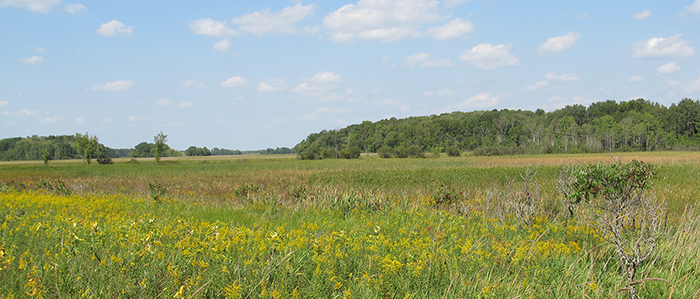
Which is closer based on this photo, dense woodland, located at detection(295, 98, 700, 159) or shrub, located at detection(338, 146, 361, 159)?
shrub, located at detection(338, 146, 361, 159)

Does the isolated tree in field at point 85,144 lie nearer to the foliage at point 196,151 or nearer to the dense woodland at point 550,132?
the dense woodland at point 550,132

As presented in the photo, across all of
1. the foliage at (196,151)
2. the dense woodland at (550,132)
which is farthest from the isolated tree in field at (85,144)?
the foliage at (196,151)

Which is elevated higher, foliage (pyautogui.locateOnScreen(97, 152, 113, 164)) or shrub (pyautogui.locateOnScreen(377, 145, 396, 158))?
foliage (pyautogui.locateOnScreen(97, 152, 113, 164))

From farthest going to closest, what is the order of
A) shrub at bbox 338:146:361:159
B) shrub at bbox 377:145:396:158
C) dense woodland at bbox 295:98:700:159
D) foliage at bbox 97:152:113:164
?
1. dense woodland at bbox 295:98:700:159
2. shrub at bbox 377:145:396:158
3. shrub at bbox 338:146:361:159
4. foliage at bbox 97:152:113:164

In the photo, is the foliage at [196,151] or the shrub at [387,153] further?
the foliage at [196,151]

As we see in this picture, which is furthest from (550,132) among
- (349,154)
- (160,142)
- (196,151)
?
(196,151)

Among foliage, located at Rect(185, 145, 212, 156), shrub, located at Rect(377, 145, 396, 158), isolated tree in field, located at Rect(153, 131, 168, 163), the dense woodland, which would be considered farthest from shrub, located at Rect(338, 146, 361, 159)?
foliage, located at Rect(185, 145, 212, 156)

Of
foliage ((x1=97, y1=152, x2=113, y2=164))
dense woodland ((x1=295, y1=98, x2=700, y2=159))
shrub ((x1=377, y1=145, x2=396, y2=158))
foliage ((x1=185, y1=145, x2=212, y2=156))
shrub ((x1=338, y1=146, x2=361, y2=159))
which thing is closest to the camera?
foliage ((x1=97, y1=152, x2=113, y2=164))

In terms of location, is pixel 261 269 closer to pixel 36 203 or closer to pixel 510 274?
pixel 510 274

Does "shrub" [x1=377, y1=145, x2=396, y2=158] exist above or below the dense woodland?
below

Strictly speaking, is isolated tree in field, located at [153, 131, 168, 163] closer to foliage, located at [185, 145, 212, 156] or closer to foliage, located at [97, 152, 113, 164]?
A: foliage, located at [97, 152, 113, 164]

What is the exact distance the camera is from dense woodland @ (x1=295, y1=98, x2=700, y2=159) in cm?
9722

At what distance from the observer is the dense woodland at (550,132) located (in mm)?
97219

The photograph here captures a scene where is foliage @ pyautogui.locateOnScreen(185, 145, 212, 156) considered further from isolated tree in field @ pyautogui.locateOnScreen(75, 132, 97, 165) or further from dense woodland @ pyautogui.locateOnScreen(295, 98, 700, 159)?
isolated tree in field @ pyautogui.locateOnScreen(75, 132, 97, 165)
